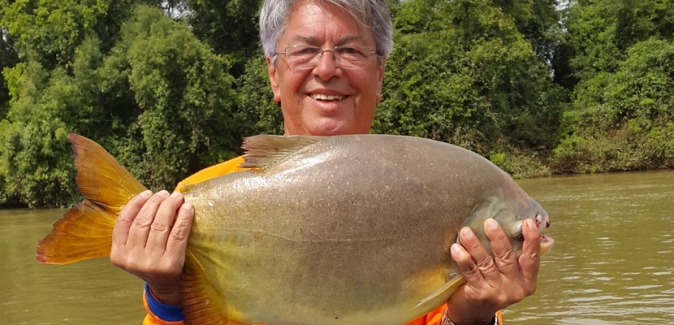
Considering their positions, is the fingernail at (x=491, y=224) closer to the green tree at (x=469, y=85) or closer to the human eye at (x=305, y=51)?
the human eye at (x=305, y=51)

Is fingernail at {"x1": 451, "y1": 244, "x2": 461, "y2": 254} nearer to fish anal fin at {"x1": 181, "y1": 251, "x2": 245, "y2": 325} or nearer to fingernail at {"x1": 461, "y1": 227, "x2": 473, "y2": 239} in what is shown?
fingernail at {"x1": 461, "y1": 227, "x2": 473, "y2": 239}

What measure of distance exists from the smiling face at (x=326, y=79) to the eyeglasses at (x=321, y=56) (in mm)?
17

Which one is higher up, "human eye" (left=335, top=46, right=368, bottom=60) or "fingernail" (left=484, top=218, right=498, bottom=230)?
"human eye" (left=335, top=46, right=368, bottom=60)

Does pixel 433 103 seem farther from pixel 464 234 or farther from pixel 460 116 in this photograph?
pixel 464 234

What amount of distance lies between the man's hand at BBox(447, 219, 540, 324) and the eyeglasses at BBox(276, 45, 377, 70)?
1073mm

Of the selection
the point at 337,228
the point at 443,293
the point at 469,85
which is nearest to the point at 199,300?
the point at 337,228

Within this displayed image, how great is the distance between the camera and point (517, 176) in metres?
29.3

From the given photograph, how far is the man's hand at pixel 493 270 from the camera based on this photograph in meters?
2.20

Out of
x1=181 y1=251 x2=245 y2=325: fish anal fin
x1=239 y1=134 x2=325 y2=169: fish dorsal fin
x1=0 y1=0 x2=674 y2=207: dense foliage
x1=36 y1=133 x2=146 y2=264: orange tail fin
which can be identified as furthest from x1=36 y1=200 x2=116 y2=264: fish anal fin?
x1=0 y1=0 x2=674 y2=207: dense foliage

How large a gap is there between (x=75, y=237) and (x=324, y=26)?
4.46ft

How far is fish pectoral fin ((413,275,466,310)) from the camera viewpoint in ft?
7.20

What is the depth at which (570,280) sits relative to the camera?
9.88 meters

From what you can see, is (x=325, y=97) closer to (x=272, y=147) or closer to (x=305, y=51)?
(x=305, y=51)

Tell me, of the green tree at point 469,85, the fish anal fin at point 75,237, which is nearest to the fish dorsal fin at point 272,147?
the fish anal fin at point 75,237
